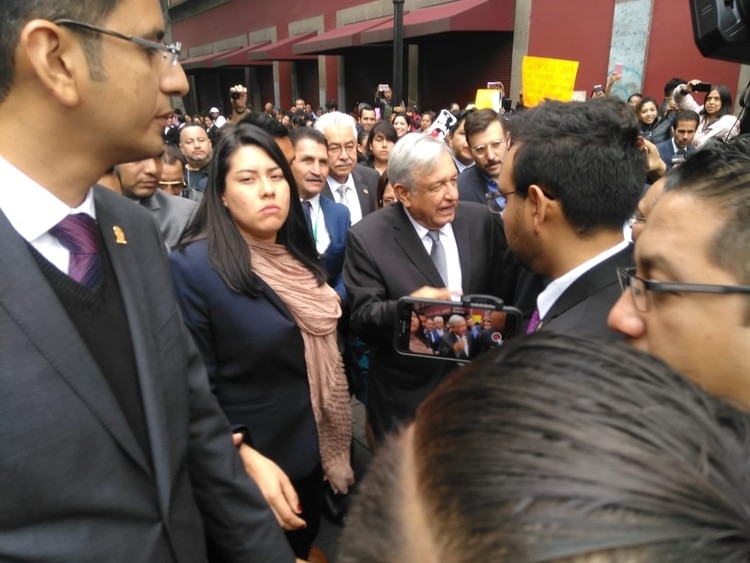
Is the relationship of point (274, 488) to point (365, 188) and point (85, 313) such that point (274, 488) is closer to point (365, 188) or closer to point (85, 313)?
point (85, 313)

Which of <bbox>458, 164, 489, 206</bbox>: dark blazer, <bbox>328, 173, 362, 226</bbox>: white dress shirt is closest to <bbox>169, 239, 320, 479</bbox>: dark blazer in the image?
<bbox>458, 164, 489, 206</bbox>: dark blazer

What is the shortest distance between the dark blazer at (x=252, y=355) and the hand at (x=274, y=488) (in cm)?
46

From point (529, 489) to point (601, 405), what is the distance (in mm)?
100

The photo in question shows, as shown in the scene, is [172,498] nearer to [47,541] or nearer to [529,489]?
[47,541]

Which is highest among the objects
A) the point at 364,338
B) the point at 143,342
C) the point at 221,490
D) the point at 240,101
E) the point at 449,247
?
the point at 240,101

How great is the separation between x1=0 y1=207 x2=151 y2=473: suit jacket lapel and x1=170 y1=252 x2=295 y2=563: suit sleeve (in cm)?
33

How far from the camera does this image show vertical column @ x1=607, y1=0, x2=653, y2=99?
9.38 meters

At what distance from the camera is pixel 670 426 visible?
0.43 m

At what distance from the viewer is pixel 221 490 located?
126cm

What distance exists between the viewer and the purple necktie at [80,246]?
987 mm

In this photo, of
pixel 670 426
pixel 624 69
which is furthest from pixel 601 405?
pixel 624 69

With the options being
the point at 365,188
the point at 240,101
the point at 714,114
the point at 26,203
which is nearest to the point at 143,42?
the point at 26,203

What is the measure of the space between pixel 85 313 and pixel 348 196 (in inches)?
127

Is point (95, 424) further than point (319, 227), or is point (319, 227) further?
point (319, 227)
